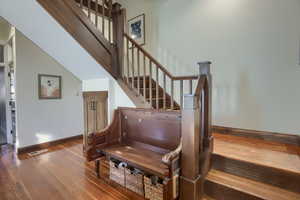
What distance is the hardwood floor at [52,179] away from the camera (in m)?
2.06

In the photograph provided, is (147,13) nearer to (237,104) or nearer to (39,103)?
(237,104)

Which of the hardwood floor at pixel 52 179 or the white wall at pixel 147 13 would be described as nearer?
the hardwood floor at pixel 52 179

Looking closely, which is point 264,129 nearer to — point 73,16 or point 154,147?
point 154,147

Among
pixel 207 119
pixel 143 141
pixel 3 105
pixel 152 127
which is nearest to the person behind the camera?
pixel 207 119

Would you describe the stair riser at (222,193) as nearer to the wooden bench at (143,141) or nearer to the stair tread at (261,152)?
the stair tread at (261,152)

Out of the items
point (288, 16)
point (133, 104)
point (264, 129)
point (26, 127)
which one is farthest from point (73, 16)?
point (264, 129)

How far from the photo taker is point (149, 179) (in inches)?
75.3

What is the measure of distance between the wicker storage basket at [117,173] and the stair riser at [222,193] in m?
1.08

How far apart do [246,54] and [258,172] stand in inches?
78.4

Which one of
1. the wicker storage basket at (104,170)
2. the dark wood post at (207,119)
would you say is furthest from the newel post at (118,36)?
the wicker storage basket at (104,170)

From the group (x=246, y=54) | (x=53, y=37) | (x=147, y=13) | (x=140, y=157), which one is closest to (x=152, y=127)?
(x=140, y=157)

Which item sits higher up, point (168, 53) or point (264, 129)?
point (168, 53)

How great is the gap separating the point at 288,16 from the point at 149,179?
3127 mm

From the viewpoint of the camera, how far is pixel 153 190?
1.88 meters
